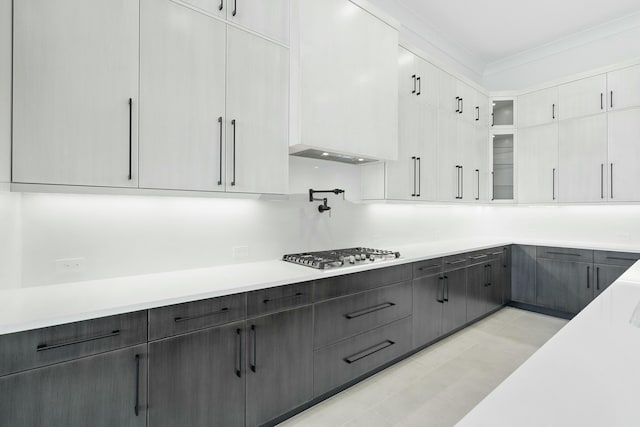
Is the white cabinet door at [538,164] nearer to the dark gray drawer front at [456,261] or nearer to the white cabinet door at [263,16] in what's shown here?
the dark gray drawer front at [456,261]

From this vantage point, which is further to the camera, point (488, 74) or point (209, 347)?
point (488, 74)

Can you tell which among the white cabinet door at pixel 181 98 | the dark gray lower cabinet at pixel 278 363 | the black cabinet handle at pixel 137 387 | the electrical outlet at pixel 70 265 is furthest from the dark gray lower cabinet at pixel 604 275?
the electrical outlet at pixel 70 265

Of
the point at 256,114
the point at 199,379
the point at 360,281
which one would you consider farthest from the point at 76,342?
the point at 360,281

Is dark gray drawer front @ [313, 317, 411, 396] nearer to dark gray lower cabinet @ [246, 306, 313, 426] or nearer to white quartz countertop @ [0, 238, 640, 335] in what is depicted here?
dark gray lower cabinet @ [246, 306, 313, 426]

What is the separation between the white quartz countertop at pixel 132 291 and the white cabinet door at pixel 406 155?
1.07 m

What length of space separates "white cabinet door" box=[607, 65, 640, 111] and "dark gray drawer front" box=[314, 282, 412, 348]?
3.31 metres

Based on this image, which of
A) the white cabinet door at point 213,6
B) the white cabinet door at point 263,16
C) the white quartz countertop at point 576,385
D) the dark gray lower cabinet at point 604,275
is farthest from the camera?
the dark gray lower cabinet at point 604,275

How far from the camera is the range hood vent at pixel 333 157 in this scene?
2.50 metres

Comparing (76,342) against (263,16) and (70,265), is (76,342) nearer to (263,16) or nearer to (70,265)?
(70,265)

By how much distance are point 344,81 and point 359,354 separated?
81.1 inches

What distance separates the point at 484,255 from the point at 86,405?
3758 millimetres

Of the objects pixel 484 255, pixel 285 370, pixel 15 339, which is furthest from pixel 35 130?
pixel 484 255

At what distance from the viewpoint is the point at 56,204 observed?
172 centimetres

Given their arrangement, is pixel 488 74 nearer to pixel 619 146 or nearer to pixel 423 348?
pixel 619 146
